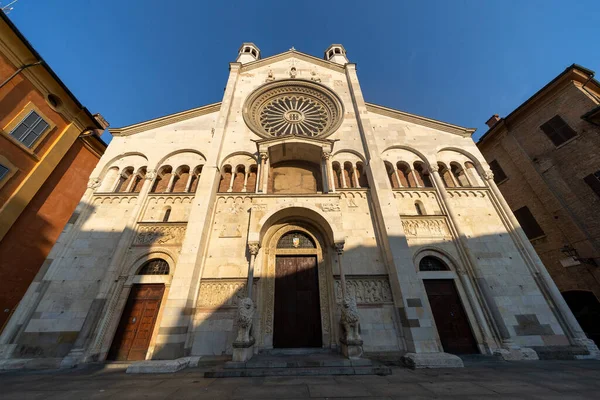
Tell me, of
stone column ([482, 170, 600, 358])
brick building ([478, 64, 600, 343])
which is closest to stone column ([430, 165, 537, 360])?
stone column ([482, 170, 600, 358])

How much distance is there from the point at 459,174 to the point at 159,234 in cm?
1574

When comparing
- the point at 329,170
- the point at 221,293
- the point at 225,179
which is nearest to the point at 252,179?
the point at 225,179

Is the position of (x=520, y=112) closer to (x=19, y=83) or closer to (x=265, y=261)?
(x=265, y=261)

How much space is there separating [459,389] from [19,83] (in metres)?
19.5

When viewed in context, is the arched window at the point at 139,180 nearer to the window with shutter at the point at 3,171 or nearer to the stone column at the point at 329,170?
the window with shutter at the point at 3,171

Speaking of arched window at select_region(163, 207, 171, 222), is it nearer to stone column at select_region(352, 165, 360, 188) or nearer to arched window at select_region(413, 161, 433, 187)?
stone column at select_region(352, 165, 360, 188)

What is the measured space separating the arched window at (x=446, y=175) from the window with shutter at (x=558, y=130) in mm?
7566

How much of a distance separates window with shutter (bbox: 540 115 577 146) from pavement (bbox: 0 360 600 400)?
13141mm

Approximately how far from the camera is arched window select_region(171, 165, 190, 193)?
11812mm

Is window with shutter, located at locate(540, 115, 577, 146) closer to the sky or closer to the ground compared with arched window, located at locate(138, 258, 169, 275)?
closer to the sky

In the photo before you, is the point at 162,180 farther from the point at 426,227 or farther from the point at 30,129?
the point at 426,227

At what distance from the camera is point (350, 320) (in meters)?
7.21

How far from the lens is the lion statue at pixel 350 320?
7023 millimetres

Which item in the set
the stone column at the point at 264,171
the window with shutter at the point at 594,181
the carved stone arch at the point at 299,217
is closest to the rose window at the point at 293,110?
the stone column at the point at 264,171
